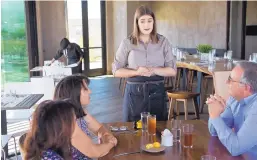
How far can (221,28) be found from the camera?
871cm

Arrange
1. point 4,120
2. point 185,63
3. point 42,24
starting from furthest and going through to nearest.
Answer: point 42,24
point 185,63
point 4,120

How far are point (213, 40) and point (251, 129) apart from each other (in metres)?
7.59

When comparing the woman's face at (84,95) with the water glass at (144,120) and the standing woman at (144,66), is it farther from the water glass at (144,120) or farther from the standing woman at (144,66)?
the standing woman at (144,66)

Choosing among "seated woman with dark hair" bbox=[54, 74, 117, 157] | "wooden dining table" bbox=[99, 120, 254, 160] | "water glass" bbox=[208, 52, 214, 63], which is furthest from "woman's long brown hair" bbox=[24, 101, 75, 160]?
"water glass" bbox=[208, 52, 214, 63]

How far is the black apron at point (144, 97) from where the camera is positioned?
278 cm

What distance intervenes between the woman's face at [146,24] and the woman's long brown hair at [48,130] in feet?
4.41

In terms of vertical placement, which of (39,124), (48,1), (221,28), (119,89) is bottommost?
(119,89)

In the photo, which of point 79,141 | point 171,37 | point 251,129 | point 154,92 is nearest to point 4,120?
point 154,92

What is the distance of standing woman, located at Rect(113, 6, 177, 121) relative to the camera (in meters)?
2.76

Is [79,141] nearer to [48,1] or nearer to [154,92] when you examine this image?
[154,92]

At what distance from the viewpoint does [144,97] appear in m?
2.78

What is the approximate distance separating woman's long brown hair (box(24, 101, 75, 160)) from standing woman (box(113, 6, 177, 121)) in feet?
4.22

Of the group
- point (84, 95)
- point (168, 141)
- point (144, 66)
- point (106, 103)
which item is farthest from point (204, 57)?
point (168, 141)

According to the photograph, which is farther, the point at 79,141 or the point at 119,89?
the point at 119,89
